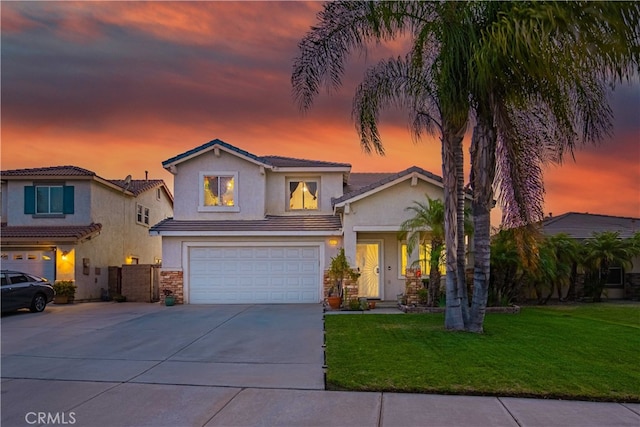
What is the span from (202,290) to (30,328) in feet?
23.0

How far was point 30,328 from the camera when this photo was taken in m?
13.6

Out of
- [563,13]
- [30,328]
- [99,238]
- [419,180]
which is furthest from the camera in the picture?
[99,238]

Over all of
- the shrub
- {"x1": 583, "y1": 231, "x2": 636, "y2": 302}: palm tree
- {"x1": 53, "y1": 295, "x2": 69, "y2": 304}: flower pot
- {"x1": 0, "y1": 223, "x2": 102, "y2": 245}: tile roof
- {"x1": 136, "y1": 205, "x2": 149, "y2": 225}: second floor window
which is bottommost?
Result: {"x1": 53, "y1": 295, "x2": 69, "y2": 304}: flower pot

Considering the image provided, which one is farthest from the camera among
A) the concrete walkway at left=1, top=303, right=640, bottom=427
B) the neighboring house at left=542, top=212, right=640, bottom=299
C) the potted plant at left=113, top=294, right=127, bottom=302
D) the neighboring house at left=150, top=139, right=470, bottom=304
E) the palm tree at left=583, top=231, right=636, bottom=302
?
the potted plant at left=113, top=294, right=127, bottom=302

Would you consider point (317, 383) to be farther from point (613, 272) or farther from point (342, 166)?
point (613, 272)

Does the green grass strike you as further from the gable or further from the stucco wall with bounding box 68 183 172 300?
the stucco wall with bounding box 68 183 172 300

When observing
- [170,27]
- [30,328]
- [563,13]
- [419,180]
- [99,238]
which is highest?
[170,27]

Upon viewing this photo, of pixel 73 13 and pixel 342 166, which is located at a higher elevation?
pixel 73 13

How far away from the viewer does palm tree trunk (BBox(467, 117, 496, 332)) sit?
1129 centimetres

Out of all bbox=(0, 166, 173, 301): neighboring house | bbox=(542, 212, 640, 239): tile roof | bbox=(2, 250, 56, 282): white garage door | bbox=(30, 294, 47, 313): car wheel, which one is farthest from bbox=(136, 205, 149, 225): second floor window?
bbox=(542, 212, 640, 239): tile roof

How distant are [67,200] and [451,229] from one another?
17.2 meters

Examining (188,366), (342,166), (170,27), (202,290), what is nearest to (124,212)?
(202,290)

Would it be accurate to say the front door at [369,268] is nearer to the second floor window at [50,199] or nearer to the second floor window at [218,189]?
the second floor window at [218,189]

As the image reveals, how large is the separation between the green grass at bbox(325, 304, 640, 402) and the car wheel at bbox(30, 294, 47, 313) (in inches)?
410
